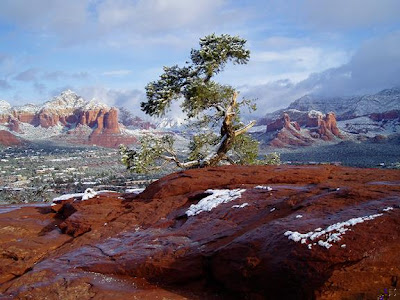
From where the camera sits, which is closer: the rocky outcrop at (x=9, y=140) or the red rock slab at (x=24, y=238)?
the red rock slab at (x=24, y=238)

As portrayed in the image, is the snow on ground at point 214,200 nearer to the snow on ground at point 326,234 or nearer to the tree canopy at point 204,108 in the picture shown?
the snow on ground at point 326,234

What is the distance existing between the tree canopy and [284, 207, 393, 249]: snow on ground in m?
12.3

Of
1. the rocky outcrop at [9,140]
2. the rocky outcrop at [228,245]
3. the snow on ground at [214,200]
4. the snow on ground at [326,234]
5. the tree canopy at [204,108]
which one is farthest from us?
the rocky outcrop at [9,140]

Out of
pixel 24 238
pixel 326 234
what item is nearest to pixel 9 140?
pixel 24 238

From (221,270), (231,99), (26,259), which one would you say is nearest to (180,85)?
(231,99)

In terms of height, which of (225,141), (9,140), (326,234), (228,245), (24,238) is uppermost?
(9,140)

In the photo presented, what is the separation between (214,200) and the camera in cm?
930

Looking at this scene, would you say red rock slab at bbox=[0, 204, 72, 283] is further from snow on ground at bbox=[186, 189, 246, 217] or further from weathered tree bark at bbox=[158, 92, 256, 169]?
weathered tree bark at bbox=[158, 92, 256, 169]

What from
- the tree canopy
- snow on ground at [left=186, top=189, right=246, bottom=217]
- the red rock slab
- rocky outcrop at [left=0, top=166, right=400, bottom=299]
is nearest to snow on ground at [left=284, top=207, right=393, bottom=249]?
rocky outcrop at [left=0, top=166, right=400, bottom=299]

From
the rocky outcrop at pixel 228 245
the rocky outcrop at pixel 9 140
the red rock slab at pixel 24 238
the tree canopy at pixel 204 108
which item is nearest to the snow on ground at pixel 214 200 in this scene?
the rocky outcrop at pixel 228 245

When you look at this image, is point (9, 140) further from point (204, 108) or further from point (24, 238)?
point (24, 238)

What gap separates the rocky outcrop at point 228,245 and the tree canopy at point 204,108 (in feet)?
23.3

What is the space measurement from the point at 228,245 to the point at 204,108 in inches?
521

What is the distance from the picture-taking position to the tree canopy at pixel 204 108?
17844 millimetres
